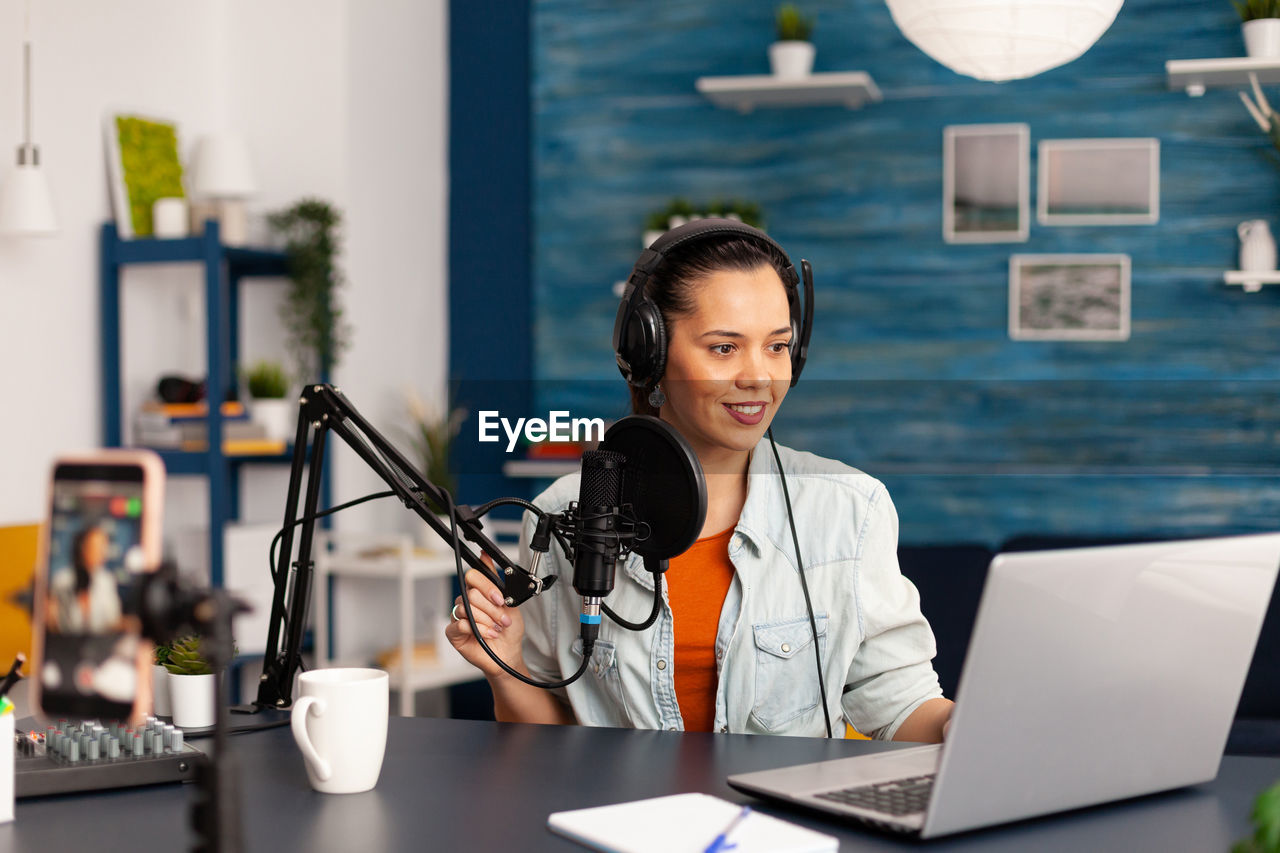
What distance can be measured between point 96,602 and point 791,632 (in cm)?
103

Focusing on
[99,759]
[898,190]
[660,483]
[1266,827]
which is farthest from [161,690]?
[898,190]

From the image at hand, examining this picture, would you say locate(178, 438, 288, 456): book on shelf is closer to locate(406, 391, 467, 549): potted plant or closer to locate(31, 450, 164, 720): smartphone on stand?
locate(406, 391, 467, 549): potted plant

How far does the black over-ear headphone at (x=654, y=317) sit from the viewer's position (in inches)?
57.3

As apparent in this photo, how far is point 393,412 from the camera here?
4121mm

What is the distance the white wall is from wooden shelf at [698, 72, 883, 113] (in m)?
1.03

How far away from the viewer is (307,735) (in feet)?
3.41

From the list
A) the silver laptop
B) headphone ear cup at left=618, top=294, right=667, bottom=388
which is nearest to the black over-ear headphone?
headphone ear cup at left=618, top=294, right=667, bottom=388

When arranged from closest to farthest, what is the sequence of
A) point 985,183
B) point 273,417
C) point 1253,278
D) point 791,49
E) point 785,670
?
point 785,670
point 1253,278
point 273,417
point 791,49
point 985,183

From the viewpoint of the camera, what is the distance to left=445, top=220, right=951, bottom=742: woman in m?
1.43

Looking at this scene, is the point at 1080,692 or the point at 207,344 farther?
the point at 207,344

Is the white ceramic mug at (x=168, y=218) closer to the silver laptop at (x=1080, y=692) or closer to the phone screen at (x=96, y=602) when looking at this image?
the silver laptop at (x=1080, y=692)

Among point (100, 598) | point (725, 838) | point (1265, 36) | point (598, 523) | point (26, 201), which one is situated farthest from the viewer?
point (1265, 36)

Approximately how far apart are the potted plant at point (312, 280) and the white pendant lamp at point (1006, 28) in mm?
1870

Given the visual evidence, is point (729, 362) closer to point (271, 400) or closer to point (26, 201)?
point (26, 201)
